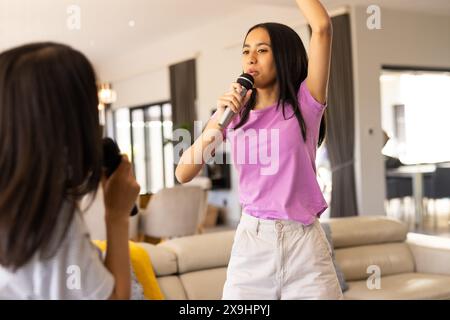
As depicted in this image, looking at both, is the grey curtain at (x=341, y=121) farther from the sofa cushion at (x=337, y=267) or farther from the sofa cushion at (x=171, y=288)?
the sofa cushion at (x=171, y=288)

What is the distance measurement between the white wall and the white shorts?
996mm

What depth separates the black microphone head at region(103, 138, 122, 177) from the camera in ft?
2.50

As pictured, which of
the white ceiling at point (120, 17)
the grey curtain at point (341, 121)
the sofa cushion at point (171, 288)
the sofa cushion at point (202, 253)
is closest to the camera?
the white ceiling at point (120, 17)

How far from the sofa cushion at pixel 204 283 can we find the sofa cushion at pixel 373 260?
607 mm

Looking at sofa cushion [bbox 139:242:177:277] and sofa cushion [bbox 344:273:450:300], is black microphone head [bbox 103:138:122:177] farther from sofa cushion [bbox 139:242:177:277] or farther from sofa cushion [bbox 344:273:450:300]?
sofa cushion [bbox 344:273:450:300]

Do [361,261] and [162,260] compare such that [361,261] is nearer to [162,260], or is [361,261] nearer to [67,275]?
[162,260]

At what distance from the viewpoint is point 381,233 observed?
260cm

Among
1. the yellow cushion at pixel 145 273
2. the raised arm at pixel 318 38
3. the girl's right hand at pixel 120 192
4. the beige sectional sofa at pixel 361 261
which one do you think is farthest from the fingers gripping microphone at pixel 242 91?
the beige sectional sofa at pixel 361 261

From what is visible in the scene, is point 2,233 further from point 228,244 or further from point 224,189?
point 224,189

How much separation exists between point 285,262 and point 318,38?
0.40m

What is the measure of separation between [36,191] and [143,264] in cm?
148

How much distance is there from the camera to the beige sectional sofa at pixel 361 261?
7.09 feet
